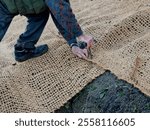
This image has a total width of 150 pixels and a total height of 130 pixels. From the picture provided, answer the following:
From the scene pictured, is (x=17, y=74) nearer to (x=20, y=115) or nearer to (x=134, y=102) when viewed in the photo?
(x=20, y=115)

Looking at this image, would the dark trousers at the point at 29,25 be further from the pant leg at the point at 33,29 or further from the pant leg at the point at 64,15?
the pant leg at the point at 64,15

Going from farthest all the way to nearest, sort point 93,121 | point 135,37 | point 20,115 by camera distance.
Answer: point 135,37
point 20,115
point 93,121

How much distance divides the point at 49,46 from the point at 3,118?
0.89 m

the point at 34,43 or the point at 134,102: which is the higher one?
the point at 34,43

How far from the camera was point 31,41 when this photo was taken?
10.7 ft

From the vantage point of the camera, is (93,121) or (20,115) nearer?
(93,121)

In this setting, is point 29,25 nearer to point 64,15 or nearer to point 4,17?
point 4,17

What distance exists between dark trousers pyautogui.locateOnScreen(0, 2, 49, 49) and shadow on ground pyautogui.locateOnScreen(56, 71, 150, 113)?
65 cm

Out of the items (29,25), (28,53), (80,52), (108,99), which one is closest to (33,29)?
(29,25)

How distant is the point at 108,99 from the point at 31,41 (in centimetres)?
88

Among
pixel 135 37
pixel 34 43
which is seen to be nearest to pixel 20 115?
pixel 34 43

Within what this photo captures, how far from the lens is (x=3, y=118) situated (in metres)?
2.73

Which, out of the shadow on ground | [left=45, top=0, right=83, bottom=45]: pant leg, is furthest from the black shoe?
the shadow on ground

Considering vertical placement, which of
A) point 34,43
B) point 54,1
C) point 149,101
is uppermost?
point 54,1
